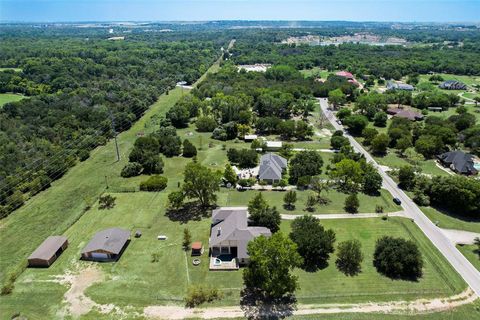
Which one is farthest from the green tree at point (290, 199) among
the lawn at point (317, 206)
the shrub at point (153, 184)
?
the shrub at point (153, 184)

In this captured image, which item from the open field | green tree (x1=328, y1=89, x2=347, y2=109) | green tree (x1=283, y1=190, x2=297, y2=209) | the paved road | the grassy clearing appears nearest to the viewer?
the open field


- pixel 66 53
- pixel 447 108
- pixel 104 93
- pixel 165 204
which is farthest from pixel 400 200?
pixel 66 53

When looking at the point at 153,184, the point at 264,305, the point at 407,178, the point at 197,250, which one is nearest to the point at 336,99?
the point at 407,178

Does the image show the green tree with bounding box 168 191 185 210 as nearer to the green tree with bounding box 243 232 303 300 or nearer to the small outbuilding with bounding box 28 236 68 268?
the small outbuilding with bounding box 28 236 68 268

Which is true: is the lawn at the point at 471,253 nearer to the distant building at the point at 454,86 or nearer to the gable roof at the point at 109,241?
the gable roof at the point at 109,241

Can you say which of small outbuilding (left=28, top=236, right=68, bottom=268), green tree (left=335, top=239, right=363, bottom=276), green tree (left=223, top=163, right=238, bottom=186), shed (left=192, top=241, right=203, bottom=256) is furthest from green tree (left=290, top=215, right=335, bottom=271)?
small outbuilding (left=28, top=236, right=68, bottom=268)

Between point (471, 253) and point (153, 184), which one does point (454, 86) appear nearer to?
point (471, 253)

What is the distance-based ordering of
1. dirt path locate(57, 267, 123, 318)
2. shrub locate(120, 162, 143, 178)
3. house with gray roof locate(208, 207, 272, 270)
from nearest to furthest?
dirt path locate(57, 267, 123, 318), house with gray roof locate(208, 207, 272, 270), shrub locate(120, 162, 143, 178)
